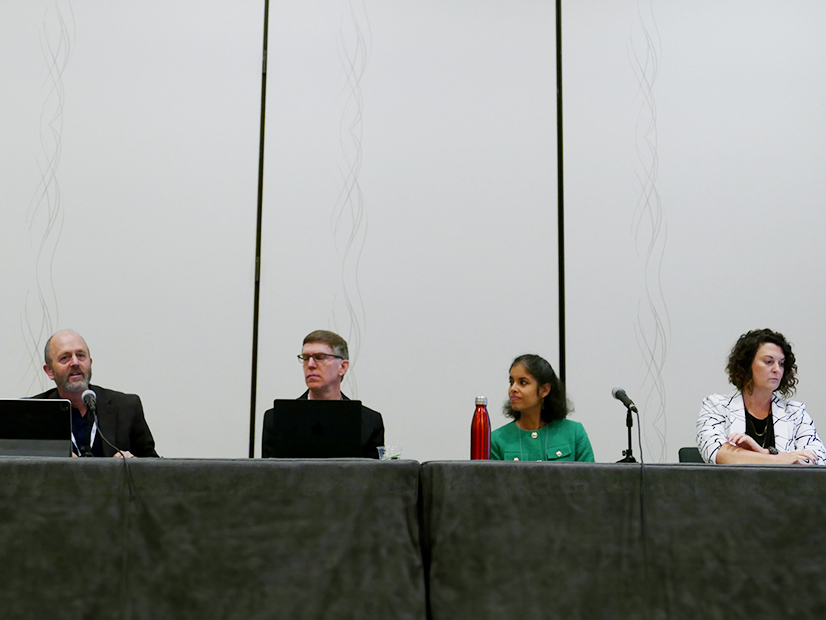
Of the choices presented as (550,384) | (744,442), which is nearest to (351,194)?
(550,384)

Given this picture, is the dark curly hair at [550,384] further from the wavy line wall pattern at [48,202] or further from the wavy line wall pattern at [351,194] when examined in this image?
the wavy line wall pattern at [48,202]

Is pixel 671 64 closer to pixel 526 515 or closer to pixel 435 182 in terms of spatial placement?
pixel 435 182

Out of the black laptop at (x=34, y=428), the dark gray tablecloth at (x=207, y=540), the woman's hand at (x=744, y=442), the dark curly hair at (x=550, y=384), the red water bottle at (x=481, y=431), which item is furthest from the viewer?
the dark curly hair at (x=550, y=384)

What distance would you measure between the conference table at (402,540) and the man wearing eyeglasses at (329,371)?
1.29 meters

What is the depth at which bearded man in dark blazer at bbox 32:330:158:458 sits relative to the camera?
274 centimetres

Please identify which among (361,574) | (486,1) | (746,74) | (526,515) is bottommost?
(361,574)

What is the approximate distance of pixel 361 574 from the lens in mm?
1566

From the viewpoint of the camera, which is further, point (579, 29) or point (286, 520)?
point (579, 29)

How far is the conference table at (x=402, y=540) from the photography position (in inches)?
61.0

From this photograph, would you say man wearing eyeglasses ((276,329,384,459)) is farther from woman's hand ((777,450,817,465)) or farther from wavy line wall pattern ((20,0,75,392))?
woman's hand ((777,450,817,465))

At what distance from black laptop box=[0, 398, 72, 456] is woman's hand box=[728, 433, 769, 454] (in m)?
1.90

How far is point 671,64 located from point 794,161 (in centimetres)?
70

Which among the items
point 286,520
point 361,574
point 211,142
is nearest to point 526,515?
point 361,574

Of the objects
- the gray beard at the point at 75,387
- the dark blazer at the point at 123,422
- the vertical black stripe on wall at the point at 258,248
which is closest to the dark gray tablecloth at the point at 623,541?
the dark blazer at the point at 123,422
